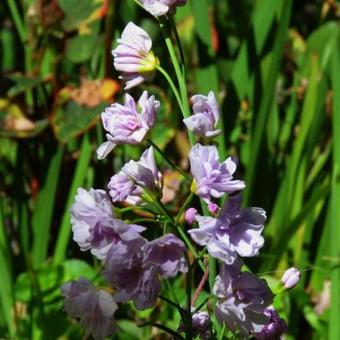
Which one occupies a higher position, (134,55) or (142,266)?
(134,55)

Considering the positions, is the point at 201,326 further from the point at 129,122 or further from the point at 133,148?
the point at 133,148

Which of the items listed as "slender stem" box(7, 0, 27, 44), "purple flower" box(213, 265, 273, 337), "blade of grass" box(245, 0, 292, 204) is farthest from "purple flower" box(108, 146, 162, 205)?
"slender stem" box(7, 0, 27, 44)

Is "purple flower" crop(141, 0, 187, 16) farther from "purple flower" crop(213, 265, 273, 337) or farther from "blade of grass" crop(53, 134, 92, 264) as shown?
"blade of grass" crop(53, 134, 92, 264)

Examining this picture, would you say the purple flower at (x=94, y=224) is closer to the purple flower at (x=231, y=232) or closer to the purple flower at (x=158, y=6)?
the purple flower at (x=231, y=232)

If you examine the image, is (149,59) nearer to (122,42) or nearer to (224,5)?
(122,42)

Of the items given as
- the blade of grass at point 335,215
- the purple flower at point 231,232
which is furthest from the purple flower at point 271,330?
the blade of grass at point 335,215

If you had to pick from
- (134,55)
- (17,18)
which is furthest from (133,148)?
(134,55)

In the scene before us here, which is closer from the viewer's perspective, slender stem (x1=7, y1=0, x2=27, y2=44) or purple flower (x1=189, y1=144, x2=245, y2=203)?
purple flower (x1=189, y1=144, x2=245, y2=203)
